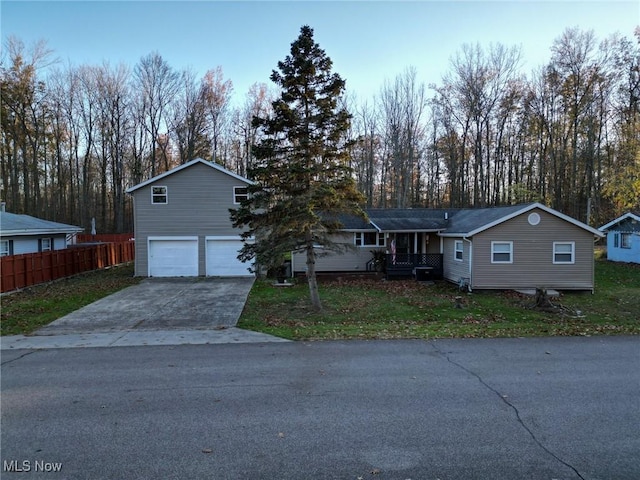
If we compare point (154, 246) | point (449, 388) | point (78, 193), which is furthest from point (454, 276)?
point (78, 193)

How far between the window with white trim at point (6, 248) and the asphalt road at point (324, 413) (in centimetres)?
1372

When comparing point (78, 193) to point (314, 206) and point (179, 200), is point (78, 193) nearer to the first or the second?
point (179, 200)

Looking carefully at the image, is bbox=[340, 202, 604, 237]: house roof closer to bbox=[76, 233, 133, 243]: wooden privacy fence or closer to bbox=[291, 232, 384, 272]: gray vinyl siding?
bbox=[291, 232, 384, 272]: gray vinyl siding

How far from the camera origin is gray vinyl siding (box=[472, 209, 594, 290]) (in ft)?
56.3

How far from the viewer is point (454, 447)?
4160 mm

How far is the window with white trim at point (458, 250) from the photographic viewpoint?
61.7 ft

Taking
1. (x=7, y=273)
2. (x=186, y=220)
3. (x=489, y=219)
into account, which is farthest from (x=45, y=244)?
(x=489, y=219)

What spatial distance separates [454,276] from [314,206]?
10.3m

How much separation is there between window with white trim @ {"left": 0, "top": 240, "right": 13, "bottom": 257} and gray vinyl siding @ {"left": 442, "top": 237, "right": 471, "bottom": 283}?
70.7ft

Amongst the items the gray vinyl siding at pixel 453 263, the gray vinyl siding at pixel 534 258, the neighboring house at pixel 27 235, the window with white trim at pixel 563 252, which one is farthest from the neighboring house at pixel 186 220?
the window with white trim at pixel 563 252

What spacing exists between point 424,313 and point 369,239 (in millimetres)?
10998

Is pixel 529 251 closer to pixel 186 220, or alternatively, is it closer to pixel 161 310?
pixel 161 310

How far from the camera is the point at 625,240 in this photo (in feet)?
88.8

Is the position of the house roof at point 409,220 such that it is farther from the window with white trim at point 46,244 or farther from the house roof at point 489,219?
the window with white trim at point 46,244
